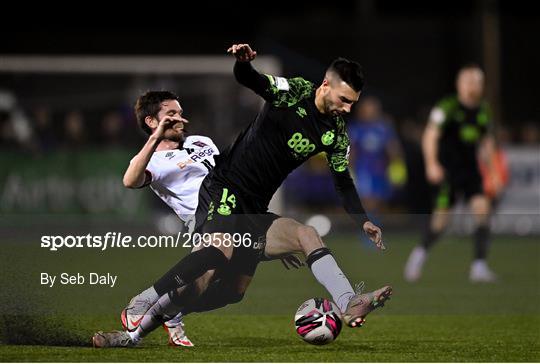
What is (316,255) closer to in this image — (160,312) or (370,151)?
(160,312)

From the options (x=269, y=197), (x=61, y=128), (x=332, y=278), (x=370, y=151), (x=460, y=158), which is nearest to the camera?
(x=332, y=278)

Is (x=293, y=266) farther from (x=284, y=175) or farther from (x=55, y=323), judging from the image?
(x=55, y=323)

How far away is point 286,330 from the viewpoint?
29.8 feet

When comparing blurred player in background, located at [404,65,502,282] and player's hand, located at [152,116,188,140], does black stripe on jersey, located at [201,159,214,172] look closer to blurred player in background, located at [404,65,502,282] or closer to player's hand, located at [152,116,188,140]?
player's hand, located at [152,116,188,140]

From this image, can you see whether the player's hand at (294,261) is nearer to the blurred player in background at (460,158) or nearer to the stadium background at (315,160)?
the stadium background at (315,160)

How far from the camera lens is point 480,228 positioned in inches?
531

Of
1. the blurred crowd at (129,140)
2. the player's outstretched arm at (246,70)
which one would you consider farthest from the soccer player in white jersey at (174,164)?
the blurred crowd at (129,140)

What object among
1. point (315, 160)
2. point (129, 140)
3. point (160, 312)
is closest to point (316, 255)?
point (160, 312)

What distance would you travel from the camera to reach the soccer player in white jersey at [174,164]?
8.00 metres

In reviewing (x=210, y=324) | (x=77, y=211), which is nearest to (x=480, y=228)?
(x=210, y=324)

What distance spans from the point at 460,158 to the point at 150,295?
6.88 m

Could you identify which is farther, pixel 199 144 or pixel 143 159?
pixel 199 144

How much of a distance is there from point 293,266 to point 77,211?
42.5 ft

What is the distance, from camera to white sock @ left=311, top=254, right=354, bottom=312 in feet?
24.6
